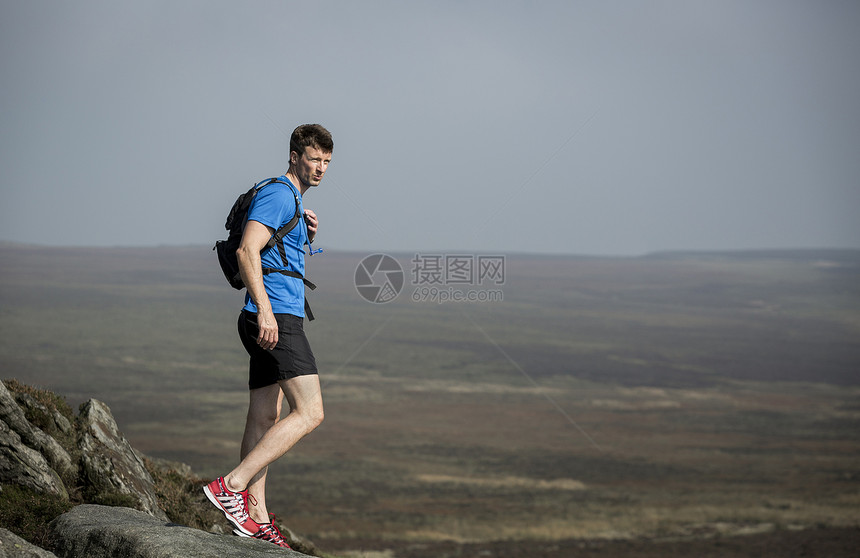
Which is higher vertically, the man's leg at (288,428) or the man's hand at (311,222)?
the man's hand at (311,222)

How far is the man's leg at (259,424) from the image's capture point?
514 cm

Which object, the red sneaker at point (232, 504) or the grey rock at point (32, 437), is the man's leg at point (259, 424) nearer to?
the red sneaker at point (232, 504)

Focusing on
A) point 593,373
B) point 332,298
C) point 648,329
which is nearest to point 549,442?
point 593,373

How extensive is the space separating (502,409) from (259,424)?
6810 cm

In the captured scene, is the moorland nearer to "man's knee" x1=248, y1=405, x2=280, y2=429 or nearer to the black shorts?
"man's knee" x1=248, y1=405, x2=280, y2=429

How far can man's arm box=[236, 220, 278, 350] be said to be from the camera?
179 inches

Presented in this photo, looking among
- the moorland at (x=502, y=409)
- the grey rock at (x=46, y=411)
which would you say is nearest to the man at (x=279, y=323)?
the grey rock at (x=46, y=411)

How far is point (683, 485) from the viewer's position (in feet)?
161

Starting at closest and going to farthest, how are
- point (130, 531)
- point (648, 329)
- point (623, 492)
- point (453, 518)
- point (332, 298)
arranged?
1. point (130, 531)
2. point (453, 518)
3. point (623, 492)
4. point (648, 329)
5. point (332, 298)

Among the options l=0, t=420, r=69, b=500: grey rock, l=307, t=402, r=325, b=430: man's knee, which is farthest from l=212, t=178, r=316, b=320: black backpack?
l=0, t=420, r=69, b=500: grey rock

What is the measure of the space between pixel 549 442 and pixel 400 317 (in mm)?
70280

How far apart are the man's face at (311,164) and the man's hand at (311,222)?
21cm

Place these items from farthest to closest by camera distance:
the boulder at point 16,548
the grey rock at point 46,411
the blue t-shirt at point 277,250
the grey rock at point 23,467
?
the grey rock at point 46,411 → the grey rock at point 23,467 → the blue t-shirt at point 277,250 → the boulder at point 16,548

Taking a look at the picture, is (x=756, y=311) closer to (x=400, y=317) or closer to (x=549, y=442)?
(x=400, y=317)
